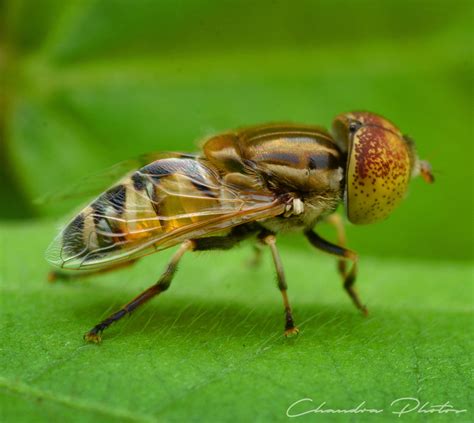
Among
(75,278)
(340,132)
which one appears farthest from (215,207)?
(75,278)

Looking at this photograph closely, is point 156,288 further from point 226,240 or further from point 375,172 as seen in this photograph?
point 375,172

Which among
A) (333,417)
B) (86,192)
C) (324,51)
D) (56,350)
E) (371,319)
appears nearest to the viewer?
(333,417)

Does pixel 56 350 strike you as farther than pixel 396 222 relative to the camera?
No

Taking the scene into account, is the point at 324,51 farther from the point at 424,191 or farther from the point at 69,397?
the point at 69,397

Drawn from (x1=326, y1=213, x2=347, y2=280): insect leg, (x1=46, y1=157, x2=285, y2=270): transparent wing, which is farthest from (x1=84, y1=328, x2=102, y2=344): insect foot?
(x1=326, y1=213, x2=347, y2=280): insect leg

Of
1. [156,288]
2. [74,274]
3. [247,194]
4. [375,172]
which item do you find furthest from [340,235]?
[74,274]

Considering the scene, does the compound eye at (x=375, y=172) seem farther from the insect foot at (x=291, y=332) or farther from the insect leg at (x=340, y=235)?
the insect foot at (x=291, y=332)
